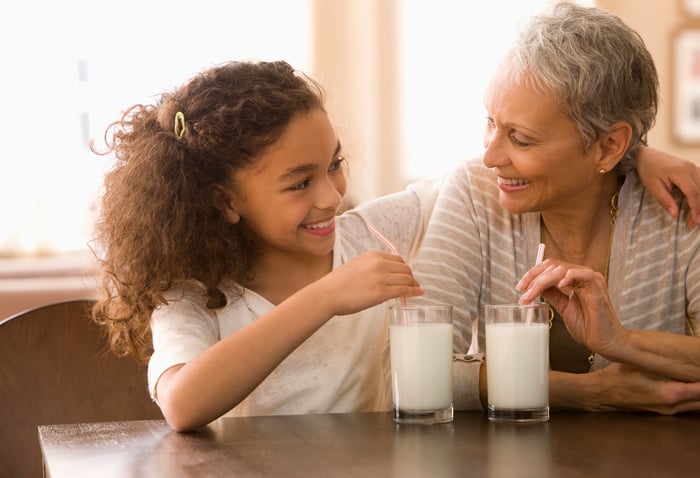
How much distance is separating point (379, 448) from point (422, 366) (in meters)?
0.17

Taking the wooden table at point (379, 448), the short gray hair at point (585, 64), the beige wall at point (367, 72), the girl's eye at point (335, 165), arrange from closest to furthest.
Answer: the wooden table at point (379, 448) → the short gray hair at point (585, 64) → the girl's eye at point (335, 165) → the beige wall at point (367, 72)

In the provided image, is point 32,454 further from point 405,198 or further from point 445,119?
point 445,119

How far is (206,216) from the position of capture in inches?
70.6

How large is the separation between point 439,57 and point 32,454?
3169 millimetres

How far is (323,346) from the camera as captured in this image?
1.80 meters

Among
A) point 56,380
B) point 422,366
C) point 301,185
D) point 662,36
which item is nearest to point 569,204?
point 301,185

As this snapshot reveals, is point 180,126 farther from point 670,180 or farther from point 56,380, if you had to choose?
point 670,180

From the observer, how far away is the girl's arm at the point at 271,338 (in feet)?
4.66

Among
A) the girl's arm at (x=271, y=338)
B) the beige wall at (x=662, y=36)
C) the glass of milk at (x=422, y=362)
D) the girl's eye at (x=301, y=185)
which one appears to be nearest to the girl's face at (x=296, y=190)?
the girl's eye at (x=301, y=185)

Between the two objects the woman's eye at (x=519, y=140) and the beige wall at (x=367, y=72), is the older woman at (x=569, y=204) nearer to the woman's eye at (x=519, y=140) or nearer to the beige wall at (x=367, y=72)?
the woman's eye at (x=519, y=140)

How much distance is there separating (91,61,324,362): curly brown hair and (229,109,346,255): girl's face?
3 centimetres

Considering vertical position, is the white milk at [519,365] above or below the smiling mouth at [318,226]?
below

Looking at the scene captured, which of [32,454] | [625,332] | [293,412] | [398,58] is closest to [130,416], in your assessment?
[32,454]

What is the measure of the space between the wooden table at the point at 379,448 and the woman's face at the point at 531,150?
46 centimetres
